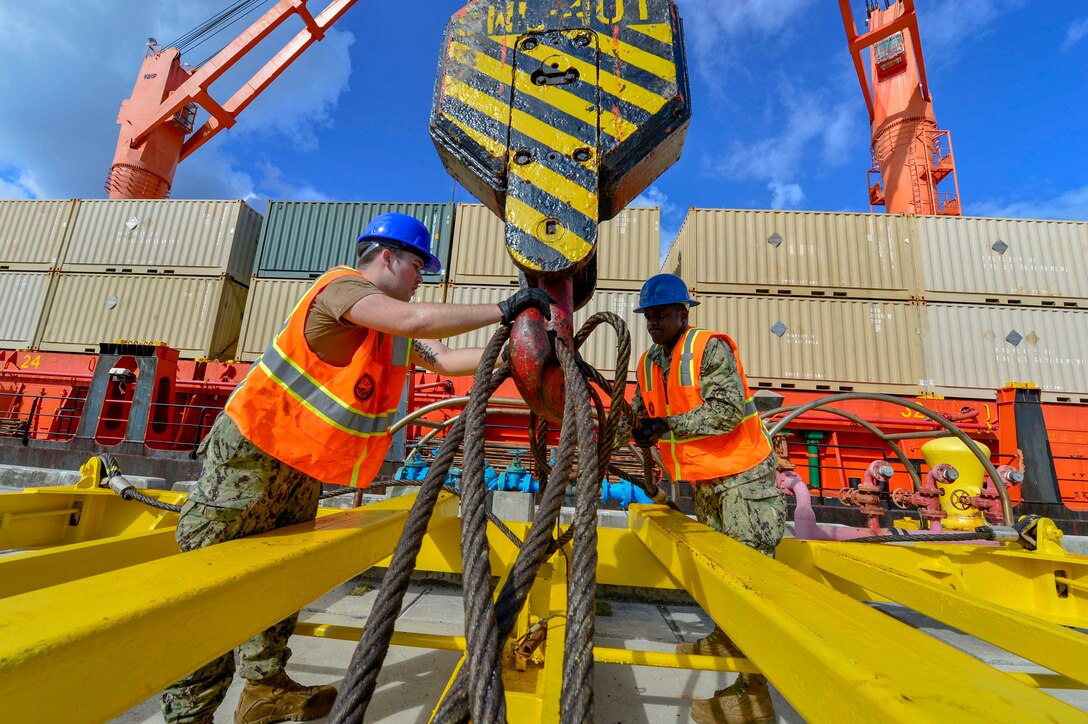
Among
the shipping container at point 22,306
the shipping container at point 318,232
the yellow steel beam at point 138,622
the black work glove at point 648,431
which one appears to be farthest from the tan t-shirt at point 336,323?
the shipping container at point 22,306

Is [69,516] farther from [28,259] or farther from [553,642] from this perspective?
[28,259]

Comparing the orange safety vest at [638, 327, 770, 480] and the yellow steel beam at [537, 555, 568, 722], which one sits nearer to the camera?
the yellow steel beam at [537, 555, 568, 722]

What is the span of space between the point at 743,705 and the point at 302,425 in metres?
1.97

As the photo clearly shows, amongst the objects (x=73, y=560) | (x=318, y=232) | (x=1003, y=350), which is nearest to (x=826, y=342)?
(x=1003, y=350)

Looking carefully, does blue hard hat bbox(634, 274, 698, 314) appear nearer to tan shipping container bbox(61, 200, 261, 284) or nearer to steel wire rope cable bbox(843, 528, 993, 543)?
steel wire rope cable bbox(843, 528, 993, 543)

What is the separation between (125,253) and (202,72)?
193 inches

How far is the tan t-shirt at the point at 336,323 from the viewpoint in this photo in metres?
1.55

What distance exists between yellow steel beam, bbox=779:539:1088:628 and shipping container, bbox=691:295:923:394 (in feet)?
22.3

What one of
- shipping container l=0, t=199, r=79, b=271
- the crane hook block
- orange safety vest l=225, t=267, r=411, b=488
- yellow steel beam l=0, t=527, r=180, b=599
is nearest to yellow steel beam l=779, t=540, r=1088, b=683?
the crane hook block

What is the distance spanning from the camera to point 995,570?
2.35 meters

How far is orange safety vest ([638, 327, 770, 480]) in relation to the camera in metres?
2.31

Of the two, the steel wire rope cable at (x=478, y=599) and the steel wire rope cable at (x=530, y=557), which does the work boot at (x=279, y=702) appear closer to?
the steel wire rope cable at (x=530, y=557)

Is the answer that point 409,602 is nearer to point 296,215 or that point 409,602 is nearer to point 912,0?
point 296,215

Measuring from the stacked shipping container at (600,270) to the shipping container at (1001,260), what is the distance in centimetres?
549
